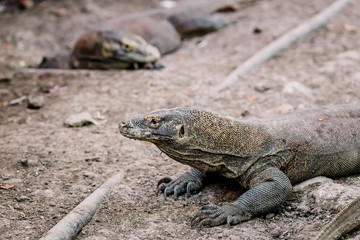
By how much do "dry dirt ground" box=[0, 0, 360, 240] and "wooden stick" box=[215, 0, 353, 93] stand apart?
136 mm

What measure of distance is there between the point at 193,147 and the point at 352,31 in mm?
5915

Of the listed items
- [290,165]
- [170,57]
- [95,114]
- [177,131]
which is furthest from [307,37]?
[177,131]

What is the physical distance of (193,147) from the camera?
358 centimetres

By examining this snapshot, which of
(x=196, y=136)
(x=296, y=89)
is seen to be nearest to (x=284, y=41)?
(x=296, y=89)

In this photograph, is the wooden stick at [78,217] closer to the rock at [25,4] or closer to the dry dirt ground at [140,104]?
the dry dirt ground at [140,104]

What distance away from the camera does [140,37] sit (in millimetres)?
7902

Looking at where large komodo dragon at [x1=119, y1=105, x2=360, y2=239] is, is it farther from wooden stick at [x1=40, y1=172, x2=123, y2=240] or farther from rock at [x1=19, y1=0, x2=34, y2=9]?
rock at [x1=19, y1=0, x2=34, y2=9]

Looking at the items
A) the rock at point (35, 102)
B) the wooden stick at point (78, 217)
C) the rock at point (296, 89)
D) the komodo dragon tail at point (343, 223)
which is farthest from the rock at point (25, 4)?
the komodo dragon tail at point (343, 223)

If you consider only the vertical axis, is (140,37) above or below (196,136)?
below

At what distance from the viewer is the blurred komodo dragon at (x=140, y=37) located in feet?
24.6

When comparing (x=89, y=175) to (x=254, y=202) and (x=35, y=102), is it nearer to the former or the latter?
(x=254, y=202)

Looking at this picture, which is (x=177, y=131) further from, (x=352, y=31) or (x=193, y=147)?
(x=352, y=31)

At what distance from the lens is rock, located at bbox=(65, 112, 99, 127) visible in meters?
5.30

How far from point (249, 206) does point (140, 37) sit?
198 inches
